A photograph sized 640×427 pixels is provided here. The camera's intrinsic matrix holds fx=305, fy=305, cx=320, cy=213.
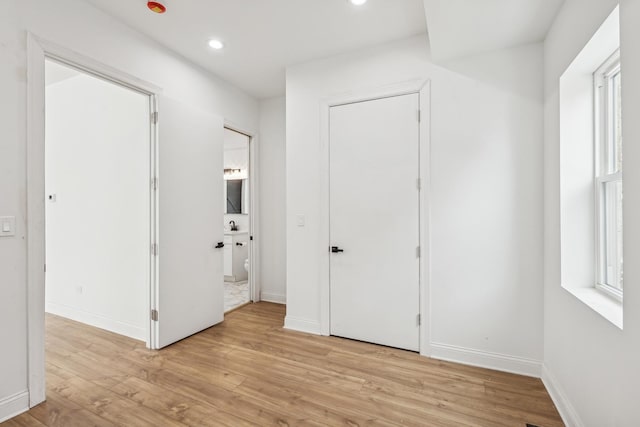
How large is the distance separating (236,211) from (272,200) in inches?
76.3

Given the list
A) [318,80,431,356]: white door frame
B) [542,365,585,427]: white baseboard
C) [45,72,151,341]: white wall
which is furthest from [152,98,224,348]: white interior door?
[542,365,585,427]: white baseboard

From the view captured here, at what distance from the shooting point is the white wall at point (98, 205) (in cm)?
288

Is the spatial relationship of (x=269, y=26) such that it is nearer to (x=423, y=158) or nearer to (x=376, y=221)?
(x=423, y=158)

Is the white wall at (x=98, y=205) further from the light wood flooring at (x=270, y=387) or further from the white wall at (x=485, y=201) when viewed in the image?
the white wall at (x=485, y=201)

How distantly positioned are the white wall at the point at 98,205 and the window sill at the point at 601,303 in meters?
3.13

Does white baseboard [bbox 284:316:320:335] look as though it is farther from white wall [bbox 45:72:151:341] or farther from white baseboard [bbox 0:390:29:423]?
white baseboard [bbox 0:390:29:423]

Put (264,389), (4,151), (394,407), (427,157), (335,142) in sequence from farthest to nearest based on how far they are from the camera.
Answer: (335,142) < (427,157) < (264,389) < (394,407) < (4,151)

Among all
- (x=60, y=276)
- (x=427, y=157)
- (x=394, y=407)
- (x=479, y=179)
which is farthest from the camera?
(x=60, y=276)

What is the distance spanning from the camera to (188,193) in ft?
9.67

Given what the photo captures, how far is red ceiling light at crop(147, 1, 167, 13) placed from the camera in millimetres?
2159

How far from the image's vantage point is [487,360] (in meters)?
2.36

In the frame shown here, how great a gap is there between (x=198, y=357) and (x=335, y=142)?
2.25m

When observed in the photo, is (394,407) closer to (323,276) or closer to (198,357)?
(323,276)

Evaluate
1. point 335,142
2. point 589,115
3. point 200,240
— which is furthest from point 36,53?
point 589,115
